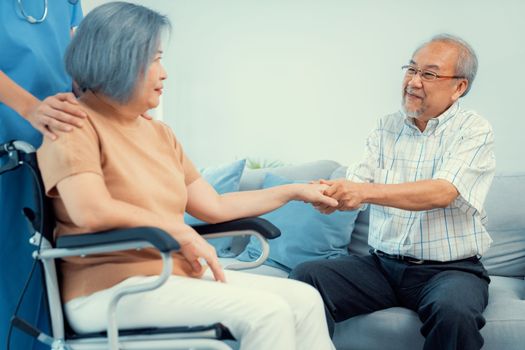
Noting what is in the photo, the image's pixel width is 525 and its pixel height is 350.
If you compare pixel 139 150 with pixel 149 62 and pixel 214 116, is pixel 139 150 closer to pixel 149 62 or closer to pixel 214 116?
pixel 149 62

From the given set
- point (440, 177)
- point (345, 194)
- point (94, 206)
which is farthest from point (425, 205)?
point (94, 206)

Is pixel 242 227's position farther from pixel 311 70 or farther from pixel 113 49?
pixel 311 70

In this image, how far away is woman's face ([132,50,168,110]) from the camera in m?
1.83

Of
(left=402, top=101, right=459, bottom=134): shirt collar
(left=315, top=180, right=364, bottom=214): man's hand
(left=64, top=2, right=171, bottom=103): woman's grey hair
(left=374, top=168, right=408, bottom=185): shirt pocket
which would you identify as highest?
(left=64, top=2, right=171, bottom=103): woman's grey hair

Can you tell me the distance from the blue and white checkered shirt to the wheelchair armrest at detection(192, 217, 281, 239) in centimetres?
78

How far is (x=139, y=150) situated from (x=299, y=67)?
298cm

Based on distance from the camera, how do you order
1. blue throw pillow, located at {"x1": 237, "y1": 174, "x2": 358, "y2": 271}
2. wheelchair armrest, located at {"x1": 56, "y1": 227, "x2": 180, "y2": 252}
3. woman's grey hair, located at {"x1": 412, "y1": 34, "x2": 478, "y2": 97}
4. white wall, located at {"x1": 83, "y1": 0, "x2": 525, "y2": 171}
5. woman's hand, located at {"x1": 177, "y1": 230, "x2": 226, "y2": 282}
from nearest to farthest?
wheelchair armrest, located at {"x1": 56, "y1": 227, "x2": 180, "y2": 252} → woman's hand, located at {"x1": 177, "y1": 230, "x2": 226, "y2": 282} → woman's grey hair, located at {"x1": 412, "y1": 34, "x2": 478, "y2": 97} → blue throw pillow, located at {"x1": 237, "y1": 174, "x2": 358, "y2": 271} → white wall, located at {"x1": 83, "y1": 0, "x2": 525, "y2": 171}

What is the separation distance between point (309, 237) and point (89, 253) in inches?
65.6

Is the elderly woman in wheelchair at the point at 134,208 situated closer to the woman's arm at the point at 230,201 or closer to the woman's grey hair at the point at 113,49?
the woman's grey hair at the point at 113,49

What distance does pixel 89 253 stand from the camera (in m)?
1.62

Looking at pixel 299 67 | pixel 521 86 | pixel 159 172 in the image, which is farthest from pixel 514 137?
pixel 159 172

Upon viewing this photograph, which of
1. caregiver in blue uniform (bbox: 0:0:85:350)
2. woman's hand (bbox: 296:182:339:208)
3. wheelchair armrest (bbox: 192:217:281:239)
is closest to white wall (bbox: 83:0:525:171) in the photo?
woman's hand (bbox: 296:182:339:208)

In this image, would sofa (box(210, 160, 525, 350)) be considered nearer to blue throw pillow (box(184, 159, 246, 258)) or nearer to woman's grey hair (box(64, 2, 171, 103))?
blue throw pillow (box(184, 159, 246, 258))

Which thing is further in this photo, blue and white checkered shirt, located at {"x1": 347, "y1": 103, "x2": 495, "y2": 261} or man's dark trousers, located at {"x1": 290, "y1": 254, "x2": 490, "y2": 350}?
blue and white checkered shirt, located at {"x1": 347, "y1": 103, "x2": 495, "y2": 261}
